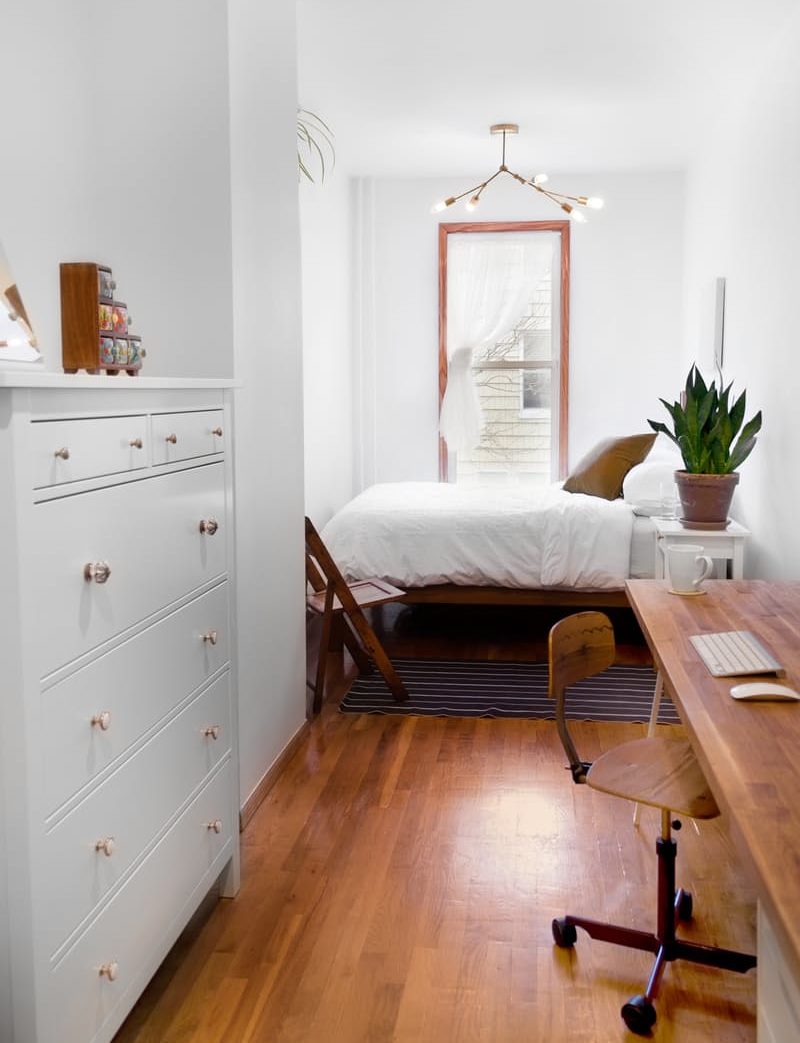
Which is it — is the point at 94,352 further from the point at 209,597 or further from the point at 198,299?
the point at 198,299

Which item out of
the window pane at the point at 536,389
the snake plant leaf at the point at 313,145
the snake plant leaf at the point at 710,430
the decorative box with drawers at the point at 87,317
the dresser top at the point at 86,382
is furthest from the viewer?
the window pane at the point at 536,389

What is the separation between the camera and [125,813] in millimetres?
1957

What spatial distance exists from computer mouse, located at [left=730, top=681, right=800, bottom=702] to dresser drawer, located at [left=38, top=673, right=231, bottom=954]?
1089 mm

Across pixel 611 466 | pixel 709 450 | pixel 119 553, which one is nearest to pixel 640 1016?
pixel 119 553

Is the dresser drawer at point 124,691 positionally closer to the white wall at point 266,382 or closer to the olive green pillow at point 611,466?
the white wall at point 266,382


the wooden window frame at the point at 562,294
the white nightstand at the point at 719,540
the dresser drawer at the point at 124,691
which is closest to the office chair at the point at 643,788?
the dresser drawer at the point at 124,691

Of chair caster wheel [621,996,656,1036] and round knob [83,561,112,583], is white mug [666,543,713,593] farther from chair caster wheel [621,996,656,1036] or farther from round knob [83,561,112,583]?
round knob [83,561,112,583]

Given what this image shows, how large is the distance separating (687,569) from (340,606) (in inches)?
75.3

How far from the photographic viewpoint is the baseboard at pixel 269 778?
3.11 meters

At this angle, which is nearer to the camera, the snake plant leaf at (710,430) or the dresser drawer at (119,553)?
the dresser drawer at (119,553)

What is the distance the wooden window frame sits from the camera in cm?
734

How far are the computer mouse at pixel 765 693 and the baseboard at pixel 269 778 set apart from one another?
1629 mm

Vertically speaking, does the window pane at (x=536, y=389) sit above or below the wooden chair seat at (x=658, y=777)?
above

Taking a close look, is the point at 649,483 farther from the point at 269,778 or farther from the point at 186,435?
the point at 186,435
